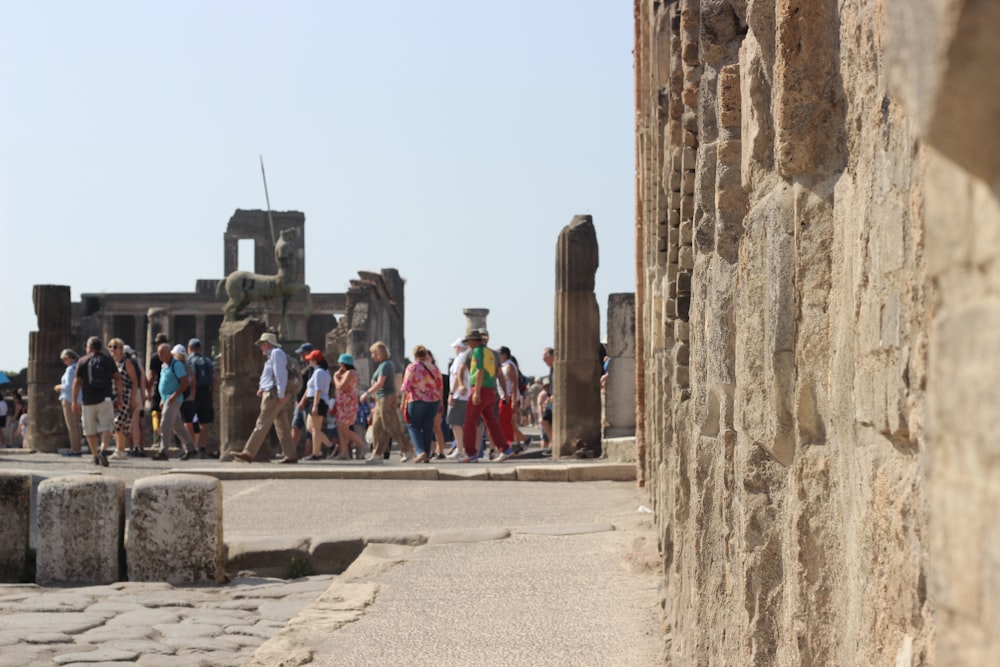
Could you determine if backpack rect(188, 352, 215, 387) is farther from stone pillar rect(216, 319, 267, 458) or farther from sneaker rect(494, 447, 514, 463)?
sneaker rect(494, 447, 514, 463)

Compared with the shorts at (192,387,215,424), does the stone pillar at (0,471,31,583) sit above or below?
below

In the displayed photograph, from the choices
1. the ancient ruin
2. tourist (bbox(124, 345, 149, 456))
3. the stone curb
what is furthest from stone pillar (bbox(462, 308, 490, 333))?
the stone curb

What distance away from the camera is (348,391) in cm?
1764

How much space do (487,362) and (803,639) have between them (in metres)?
14.0

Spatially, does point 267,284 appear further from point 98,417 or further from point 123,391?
point 98,417

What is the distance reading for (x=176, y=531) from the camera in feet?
27.1

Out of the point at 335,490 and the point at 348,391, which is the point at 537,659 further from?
the point at 348,391

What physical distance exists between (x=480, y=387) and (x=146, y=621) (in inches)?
368

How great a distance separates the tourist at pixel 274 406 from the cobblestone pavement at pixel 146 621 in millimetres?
7751

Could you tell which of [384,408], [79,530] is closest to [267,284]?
[384,408]

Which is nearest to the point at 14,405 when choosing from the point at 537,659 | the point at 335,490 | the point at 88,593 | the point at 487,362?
the point at 487,362

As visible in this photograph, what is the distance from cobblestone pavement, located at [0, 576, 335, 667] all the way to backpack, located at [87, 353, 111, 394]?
26.3ft

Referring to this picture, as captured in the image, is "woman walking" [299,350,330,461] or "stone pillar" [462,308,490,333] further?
"stone pillar" [462,308,490,333]

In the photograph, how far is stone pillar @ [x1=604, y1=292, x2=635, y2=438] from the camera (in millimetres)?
18109
